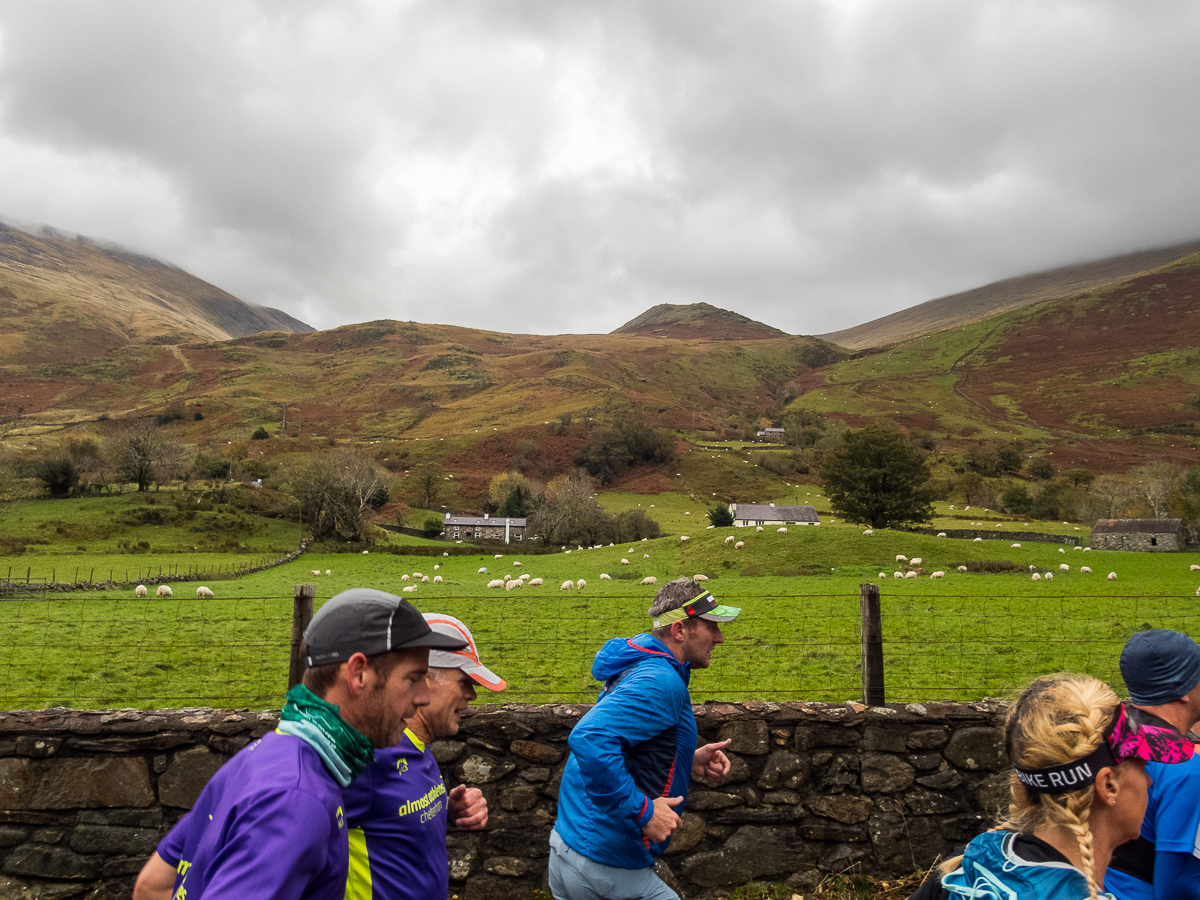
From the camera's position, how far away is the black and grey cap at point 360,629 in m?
2.02

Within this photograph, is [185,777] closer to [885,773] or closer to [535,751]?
[535,751]

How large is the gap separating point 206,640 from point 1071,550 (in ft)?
111

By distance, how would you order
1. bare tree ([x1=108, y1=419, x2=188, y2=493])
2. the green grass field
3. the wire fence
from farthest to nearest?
bare tree ([x1=108, y1=419, x2=188, y2=493]) → the green grass field → the wire fence

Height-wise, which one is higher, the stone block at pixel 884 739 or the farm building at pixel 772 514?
the stone block at pixel 884 739

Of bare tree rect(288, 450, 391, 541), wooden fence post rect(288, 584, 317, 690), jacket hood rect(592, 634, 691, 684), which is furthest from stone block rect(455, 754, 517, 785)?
bare tree rect(288, 450, 391, 541)

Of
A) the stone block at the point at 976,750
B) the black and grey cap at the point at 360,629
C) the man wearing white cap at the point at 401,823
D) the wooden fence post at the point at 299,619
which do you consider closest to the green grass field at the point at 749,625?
the stone block at the point at 976,750

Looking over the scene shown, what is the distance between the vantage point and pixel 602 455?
351 ft

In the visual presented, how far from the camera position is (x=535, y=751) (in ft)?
18.8

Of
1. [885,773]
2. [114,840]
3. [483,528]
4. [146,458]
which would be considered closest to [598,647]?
[885,773]

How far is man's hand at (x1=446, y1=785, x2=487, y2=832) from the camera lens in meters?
2.87

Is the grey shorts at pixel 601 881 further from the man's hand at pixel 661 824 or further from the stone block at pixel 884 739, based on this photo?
the stone block at pixel 884 739

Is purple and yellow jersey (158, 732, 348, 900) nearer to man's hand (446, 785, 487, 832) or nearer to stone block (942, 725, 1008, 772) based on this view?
man's hand (446, 785, 487, 832)

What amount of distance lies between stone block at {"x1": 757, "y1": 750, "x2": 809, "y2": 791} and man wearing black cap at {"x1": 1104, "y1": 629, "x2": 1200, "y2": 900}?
121 inches

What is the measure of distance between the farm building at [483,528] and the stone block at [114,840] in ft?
207
